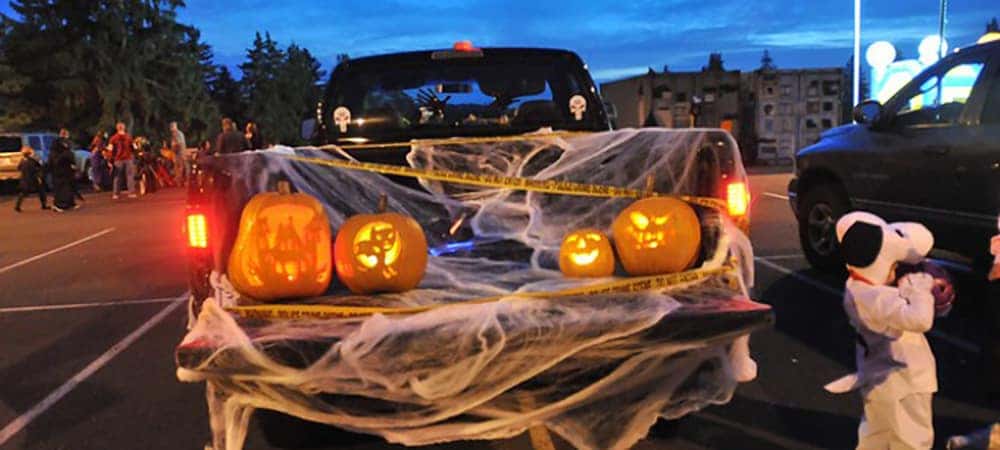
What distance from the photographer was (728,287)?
332 cm

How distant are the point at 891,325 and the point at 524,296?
4.33 ft

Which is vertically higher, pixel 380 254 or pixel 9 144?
pixel 9 144

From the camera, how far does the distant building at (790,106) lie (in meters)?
25.0

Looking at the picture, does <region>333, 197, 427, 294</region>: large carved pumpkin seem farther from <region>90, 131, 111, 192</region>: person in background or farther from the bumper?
<region>90, 131, 111, 192</region>: person in background

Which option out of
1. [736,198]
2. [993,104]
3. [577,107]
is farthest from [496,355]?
[993,104]

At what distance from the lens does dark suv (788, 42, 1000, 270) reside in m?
5.75

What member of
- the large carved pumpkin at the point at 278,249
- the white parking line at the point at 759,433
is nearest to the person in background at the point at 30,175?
the large carved pumpkin at the point at 278,249

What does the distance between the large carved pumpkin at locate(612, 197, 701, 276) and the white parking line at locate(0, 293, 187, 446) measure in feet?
10.4

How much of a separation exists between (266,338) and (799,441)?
2437 mm

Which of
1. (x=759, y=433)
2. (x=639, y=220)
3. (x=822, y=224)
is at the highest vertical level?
(x=639, y=220)

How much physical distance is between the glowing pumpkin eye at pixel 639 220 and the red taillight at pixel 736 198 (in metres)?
0.34

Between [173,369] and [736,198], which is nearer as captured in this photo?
[736,198]

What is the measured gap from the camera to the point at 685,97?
25406 mm

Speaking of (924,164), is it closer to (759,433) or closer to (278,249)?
(759,433)
